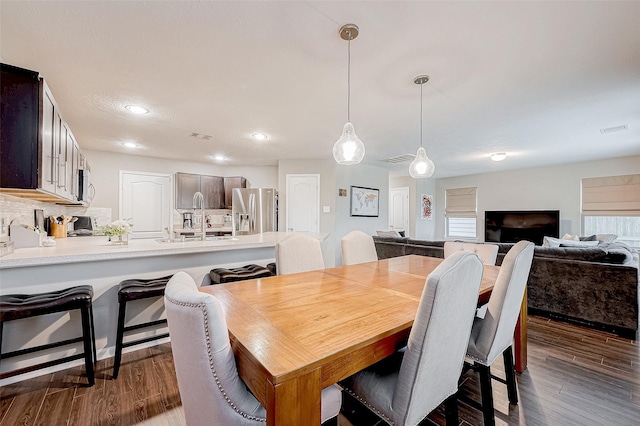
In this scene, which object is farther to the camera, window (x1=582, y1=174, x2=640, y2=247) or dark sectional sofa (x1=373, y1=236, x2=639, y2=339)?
window (x1=582, y1=174, x2=640, y2=247)

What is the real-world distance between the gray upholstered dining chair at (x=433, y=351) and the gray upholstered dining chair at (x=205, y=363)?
468 millimetres

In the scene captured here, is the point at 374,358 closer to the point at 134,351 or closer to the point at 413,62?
the point at 413,62

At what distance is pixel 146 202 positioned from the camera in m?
5.16

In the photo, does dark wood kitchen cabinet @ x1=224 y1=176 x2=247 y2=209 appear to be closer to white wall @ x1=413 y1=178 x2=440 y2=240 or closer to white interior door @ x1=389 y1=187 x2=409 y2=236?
white interior door @ x1=389 y1=187 x2=409 y2=236

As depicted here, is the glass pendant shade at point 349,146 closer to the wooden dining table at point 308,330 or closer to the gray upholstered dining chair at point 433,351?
the wooden dining table at point 308,330

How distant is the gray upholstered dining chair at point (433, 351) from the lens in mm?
895

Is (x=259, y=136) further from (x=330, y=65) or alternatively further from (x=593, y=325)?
(x=593, y=325)

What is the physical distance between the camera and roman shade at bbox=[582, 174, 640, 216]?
4945 mm

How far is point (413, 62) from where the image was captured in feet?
6.53

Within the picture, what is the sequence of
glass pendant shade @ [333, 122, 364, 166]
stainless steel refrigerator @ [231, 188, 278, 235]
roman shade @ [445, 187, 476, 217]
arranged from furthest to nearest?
roman shade @ [445, 187, 476, 217] → stainless steel refrigerator @ [231, 188, 278, 235] → glass pendant shade @ [333, 122, 364, 166]

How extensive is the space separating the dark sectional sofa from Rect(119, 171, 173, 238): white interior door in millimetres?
6097

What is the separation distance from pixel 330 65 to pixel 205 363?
6.67 ft

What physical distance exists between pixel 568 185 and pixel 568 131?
2946 mm

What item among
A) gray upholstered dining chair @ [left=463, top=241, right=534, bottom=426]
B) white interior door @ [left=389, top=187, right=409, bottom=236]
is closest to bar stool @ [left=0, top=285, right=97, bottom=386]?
gray upholstered dining chair @ [left=463, top=241, right=534, bottom=426]
